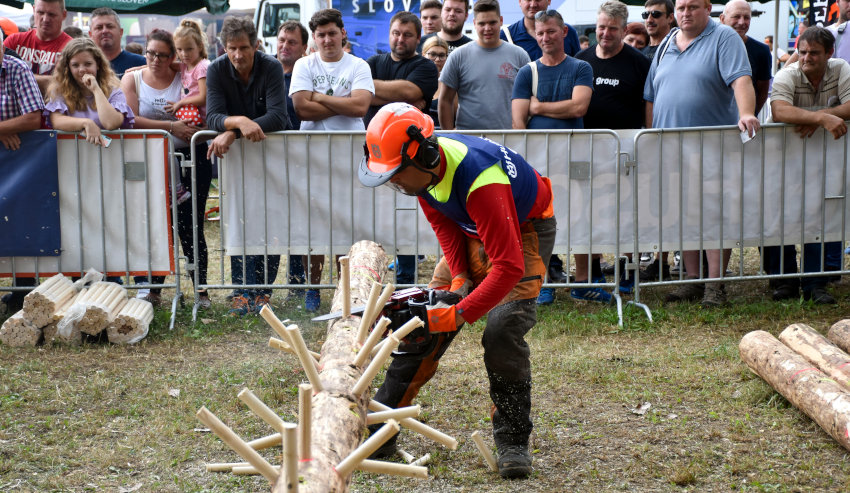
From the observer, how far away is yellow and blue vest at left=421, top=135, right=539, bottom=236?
365 cm

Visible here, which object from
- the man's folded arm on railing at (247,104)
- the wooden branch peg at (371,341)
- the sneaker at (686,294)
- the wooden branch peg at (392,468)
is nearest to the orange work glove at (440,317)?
the wooden branch peg at (371,341)

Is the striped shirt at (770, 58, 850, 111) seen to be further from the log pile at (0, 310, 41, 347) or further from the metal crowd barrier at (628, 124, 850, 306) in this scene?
the log pile at (0, 310, 41, 347)

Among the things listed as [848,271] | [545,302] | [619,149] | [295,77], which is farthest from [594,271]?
[295,77]

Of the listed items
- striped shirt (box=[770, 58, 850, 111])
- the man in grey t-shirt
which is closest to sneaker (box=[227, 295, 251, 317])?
the man in grey t-shirt

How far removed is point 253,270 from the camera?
279 inches

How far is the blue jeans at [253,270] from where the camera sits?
711cm

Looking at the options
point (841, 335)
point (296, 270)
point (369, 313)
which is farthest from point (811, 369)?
point (296, 270)

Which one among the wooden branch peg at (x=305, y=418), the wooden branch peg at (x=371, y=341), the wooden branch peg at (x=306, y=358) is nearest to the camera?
the wooden branch peg at (x=305, y=418)

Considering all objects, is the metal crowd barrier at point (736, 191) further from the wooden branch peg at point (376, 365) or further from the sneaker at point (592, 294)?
the wooden branch peg at point (376, 365)

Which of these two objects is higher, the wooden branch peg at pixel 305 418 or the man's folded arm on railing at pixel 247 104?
the man's folded arm on railing at pixel 247 104

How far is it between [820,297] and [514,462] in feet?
13.4

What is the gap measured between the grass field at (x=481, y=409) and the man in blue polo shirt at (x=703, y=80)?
1.45 metres

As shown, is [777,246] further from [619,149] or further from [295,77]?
[295,77]

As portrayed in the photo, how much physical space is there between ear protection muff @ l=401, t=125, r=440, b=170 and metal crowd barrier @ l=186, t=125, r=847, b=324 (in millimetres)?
3379
